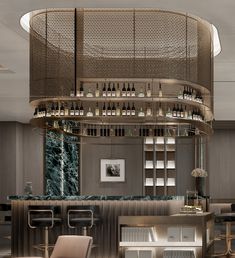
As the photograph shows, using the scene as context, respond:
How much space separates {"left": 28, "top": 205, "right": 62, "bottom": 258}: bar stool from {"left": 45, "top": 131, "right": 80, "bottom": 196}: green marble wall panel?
273 inches

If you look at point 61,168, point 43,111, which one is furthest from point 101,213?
point 61,168

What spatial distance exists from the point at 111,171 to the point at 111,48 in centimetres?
1105

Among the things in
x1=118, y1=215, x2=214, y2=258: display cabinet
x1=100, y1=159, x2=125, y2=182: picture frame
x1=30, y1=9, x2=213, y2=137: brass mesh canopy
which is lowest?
x1=118, y1=215, x2=214, y2=258: display cabinet

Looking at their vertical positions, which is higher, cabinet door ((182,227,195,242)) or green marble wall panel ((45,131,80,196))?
green marble wall panel ((45,131,80,196))

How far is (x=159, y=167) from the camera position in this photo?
19.4 metres

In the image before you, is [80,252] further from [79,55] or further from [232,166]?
[232,166]

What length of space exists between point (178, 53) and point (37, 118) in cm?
221

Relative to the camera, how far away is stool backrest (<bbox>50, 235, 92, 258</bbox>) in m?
7.57

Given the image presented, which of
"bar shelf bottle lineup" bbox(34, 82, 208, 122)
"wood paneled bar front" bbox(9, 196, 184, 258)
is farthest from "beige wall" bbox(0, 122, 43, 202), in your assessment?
"bar shelf bottle lineup" bbox(34, 82, 208, 122)

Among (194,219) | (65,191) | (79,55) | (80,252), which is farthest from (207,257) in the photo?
(65,191)

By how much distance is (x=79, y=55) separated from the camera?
838cm

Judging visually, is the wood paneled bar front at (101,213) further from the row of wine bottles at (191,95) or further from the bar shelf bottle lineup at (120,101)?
the row of wine bottles at (191,95)

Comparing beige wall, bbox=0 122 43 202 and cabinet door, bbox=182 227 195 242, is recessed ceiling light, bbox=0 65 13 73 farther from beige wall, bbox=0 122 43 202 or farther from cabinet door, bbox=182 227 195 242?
beige wall, bbox=0 122 43 202

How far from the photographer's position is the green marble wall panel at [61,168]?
62.4 feet
